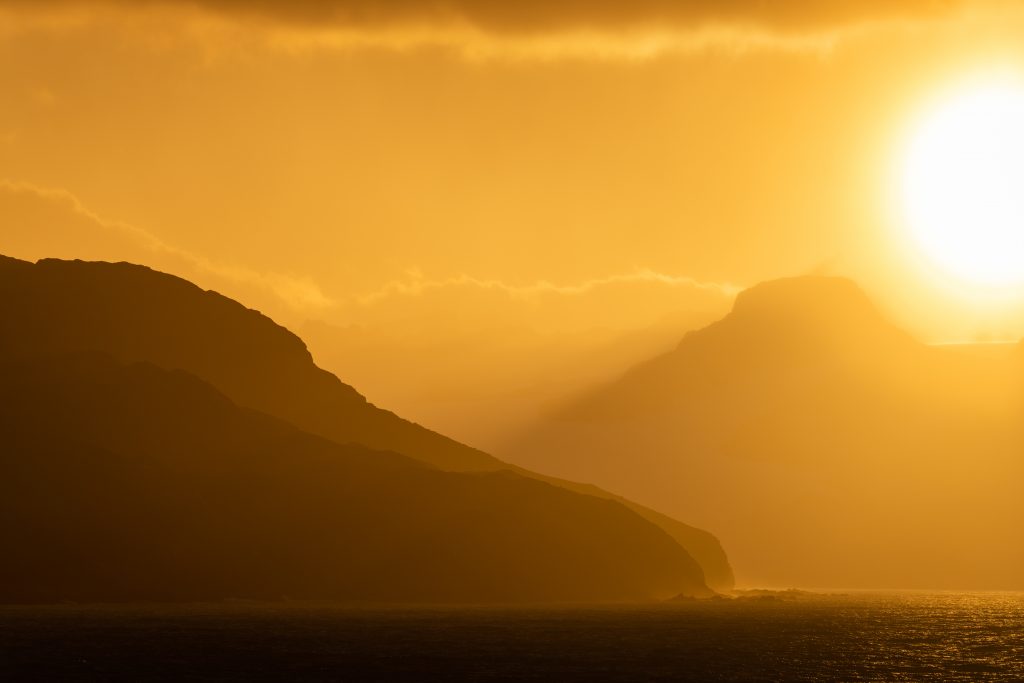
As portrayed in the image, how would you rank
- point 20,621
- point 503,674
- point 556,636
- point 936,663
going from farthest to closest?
Result: point 20,621, point 556,636, point 936,663, point 503,674

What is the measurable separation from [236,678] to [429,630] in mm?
70129

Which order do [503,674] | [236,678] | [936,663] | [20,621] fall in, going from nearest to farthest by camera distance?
1. [236,678]
2. [503,674]
3. [936,663]
4. [20,621]

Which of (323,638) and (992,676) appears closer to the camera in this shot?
(992,676)

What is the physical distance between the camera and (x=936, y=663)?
154 meters

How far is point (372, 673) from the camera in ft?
425

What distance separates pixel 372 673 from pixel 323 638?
43.2 metres

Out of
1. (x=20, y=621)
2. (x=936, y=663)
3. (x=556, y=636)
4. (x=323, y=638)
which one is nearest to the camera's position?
(x=936, y=663)

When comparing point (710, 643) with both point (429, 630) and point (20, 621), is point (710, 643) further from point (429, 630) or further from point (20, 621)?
point (20, 621)

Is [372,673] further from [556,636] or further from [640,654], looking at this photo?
[556,636]

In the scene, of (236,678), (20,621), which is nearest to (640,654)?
(236,678)

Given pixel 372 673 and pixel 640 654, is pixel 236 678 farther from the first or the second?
pixel 640 654

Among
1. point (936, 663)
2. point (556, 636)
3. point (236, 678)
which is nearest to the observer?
point (236, 678)

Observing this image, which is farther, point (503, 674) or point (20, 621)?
point (20, 621)

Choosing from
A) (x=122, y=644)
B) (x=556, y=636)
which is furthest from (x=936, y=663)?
(x=122, y=644)
